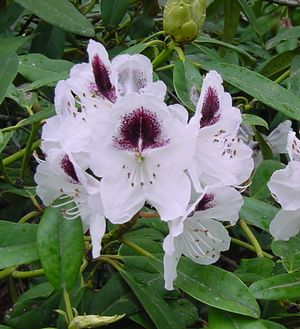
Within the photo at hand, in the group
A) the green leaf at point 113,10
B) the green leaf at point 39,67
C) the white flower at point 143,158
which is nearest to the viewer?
the white flower at point 143,158

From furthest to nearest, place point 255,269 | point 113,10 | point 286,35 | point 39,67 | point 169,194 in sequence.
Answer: point 286,35 < point 113,10 < point 39,67 < point 255,269 < point 169,194

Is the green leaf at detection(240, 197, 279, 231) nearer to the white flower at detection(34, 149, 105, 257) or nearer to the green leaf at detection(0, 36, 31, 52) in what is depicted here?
the white flower at detection(34, 149, 105, 257)

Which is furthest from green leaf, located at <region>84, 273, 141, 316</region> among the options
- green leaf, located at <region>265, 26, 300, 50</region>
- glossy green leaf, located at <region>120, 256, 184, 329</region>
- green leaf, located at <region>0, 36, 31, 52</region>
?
green leaf, located at <region>265, 26, 300, 50</region>

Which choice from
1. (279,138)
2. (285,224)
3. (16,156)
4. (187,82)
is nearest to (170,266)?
(285,224)

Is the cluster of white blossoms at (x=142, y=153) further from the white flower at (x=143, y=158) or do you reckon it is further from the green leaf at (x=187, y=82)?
the green leaf at (x=187, y=82)

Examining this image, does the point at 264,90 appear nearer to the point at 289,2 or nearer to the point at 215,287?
the point at 215,287

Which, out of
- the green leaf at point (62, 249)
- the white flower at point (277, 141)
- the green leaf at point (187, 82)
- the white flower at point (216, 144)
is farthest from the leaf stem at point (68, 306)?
the white flower at point (277, 141)
